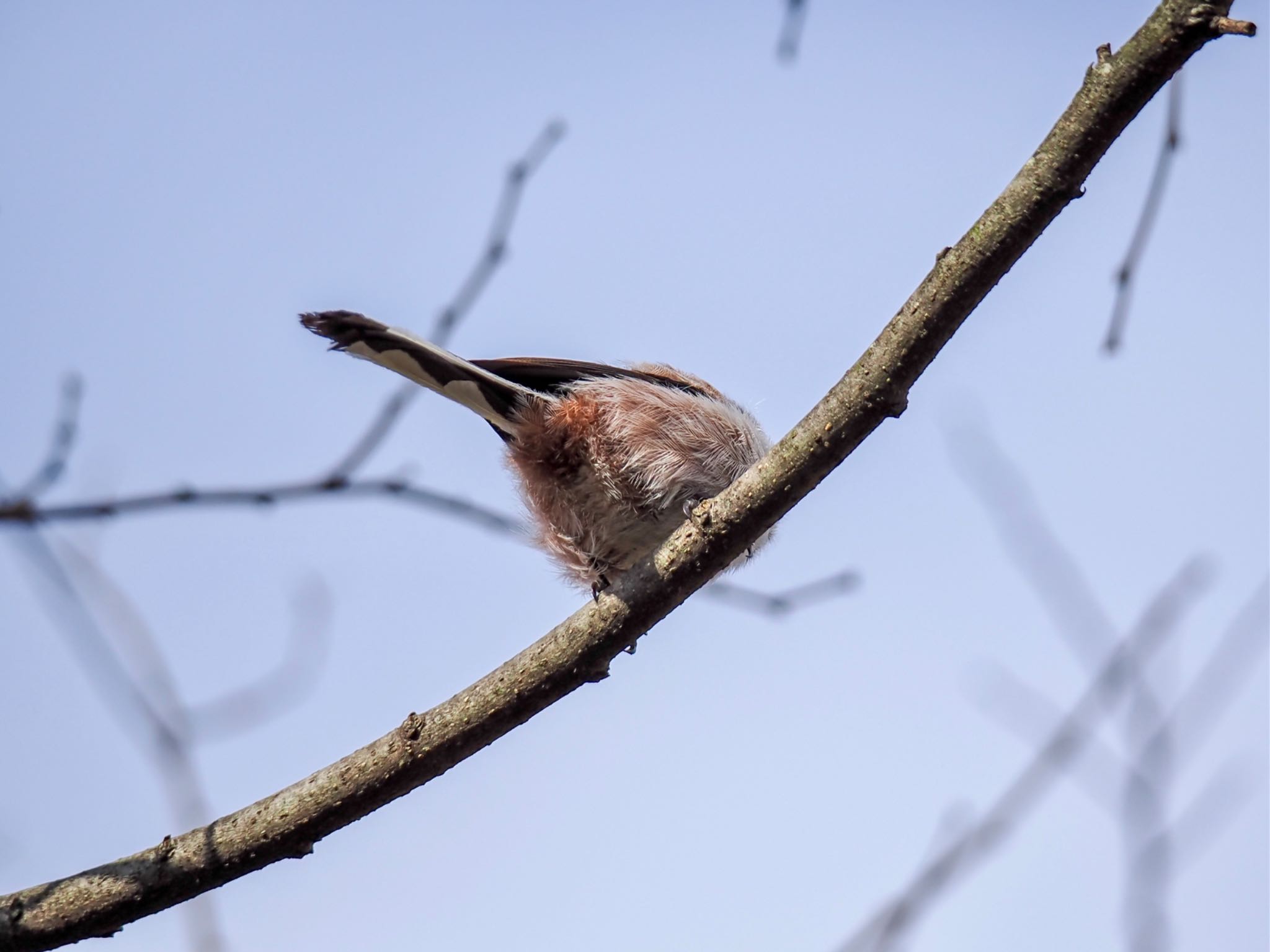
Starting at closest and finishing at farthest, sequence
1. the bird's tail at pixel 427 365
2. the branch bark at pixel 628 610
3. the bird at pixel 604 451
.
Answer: the branch bark at pixel 628 610 → the bird's tail at pixel 427 365 → the bird at pixel 604 451

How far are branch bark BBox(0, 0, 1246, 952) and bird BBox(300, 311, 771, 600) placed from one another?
1021 mm

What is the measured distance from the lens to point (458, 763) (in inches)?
113

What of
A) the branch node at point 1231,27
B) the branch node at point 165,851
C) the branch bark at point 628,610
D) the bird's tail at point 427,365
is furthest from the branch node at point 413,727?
the branch node at point 1231,27

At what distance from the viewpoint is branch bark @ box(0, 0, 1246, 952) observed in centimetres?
263

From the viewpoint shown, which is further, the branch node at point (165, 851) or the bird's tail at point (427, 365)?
the bird's tail at point (427, 365)

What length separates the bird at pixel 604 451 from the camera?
4090 millimetres

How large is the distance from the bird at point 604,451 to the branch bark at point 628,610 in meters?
1.02

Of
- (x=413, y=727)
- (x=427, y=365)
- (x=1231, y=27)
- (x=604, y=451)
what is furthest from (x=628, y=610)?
(x=1231, y=27)

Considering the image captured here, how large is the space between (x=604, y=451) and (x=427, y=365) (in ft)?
2.75

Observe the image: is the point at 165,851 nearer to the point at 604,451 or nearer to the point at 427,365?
the point at 427,365

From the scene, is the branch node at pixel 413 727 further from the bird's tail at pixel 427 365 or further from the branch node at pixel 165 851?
the bird's tail at pixel 427 365

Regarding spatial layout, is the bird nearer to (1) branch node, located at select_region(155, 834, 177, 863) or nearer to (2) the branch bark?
(2) the branch bark

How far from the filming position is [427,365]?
11.6 feet

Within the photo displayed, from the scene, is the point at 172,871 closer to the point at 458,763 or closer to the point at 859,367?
the point at 458,763
